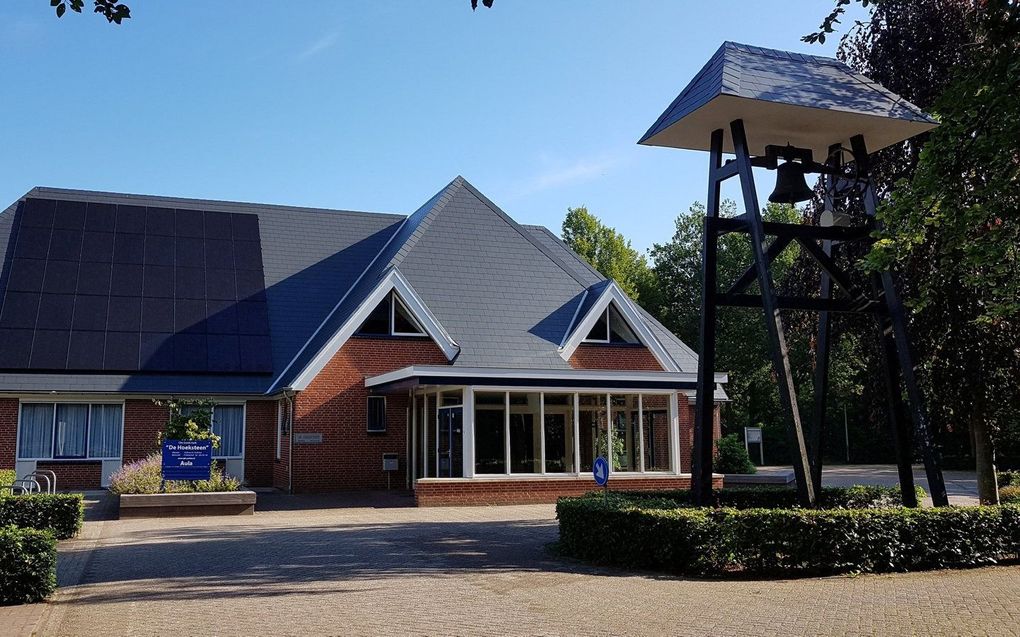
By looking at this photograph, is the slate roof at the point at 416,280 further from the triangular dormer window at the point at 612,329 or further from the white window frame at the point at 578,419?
the white window frame at the point at 578,419

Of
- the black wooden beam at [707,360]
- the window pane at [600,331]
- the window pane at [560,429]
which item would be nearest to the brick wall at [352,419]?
the window pane at [560,429]

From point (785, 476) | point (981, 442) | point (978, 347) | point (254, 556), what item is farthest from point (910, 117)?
point (785, 476)

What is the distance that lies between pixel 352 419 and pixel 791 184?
15248mm

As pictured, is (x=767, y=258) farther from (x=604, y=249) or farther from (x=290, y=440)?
(x=604, y=249)

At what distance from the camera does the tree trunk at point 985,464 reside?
18469 mm

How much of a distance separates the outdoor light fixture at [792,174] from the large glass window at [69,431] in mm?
19009

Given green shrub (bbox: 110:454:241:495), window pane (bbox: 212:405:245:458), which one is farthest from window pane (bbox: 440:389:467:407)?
window pane (bbox: 212:405:245:458)

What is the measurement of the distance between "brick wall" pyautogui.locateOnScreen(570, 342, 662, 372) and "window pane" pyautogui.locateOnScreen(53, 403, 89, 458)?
46.2 feet

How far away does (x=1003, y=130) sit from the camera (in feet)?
33.8

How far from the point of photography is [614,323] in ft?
92.0

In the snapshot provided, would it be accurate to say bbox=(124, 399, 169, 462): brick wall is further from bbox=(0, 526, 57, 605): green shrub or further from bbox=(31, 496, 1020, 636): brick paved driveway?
bbox=(0, 526, 57, 605): green shrub

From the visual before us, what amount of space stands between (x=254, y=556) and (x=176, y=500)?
7.00m

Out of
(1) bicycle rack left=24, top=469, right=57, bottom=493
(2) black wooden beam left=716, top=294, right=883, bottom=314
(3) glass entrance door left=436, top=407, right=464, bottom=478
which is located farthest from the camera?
(3) glass entrance door left=436, top=407, right=464, bottom=478

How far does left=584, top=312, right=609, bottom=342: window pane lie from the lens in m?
27.7
